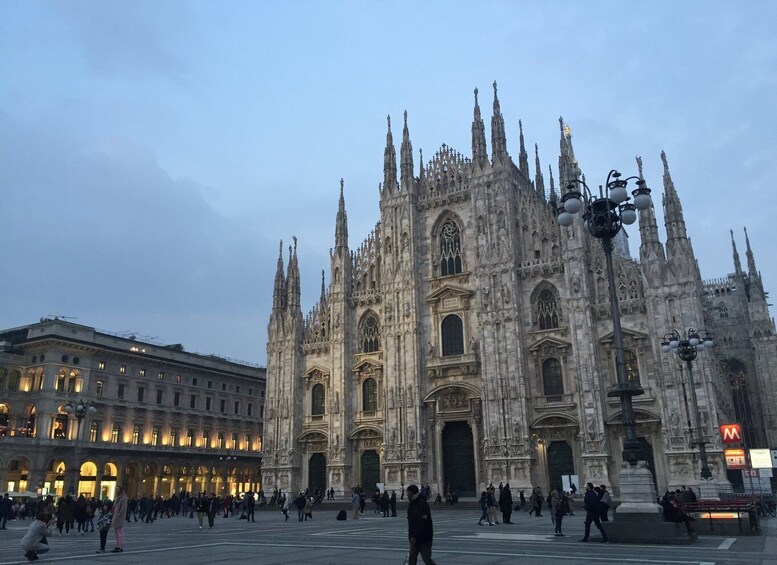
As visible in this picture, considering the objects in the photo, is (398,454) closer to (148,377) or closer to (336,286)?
(336,286)

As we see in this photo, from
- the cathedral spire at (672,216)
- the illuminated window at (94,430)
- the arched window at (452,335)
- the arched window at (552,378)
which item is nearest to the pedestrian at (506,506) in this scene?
the arched window at (552,378)

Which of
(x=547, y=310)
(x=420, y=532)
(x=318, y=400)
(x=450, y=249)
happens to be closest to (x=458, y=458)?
(x=547, y=310)

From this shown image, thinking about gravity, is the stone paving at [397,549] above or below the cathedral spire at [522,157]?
below

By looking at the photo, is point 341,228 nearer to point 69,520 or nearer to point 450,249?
point 450,249

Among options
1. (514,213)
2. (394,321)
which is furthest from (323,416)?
(514,213)

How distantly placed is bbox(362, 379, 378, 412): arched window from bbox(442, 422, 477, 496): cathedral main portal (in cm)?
542

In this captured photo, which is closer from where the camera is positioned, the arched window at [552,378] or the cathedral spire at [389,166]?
the arched window at [552,378]

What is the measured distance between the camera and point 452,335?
4209 centimetres

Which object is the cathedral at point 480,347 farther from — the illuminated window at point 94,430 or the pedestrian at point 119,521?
the pedestrian at point 119,521

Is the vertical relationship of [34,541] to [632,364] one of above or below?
below

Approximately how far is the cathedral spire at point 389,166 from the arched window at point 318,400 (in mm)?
15051

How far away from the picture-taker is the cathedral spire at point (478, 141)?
43.2 meters

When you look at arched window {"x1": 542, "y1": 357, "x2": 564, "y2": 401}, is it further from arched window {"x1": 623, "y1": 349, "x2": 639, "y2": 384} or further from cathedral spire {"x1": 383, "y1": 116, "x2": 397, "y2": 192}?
cathedral spire {"x1": 383, "y1": 116, "x2": 397, "y2": 192}

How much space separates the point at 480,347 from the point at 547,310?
15.1ft
